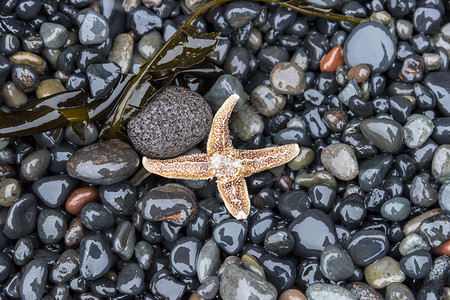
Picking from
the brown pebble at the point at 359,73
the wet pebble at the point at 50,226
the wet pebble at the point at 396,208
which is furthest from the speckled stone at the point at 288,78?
the wet pebble at the point at 50,226

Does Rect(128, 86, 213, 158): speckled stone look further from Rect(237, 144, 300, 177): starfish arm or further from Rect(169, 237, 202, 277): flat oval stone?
Rect(169, 237, 202, 277): flat oval stone

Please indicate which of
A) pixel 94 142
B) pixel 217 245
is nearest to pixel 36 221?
pixel 94 142

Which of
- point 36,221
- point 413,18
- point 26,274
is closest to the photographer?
point 26,274

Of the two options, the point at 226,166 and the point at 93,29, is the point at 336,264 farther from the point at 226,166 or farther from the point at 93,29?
the point at 93,29

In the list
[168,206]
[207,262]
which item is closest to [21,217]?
[168,206]

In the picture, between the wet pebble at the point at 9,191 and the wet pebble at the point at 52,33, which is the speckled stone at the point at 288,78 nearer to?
the wet pebble at the point at 52,33

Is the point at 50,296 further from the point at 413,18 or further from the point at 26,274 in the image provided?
the point at 413,18
